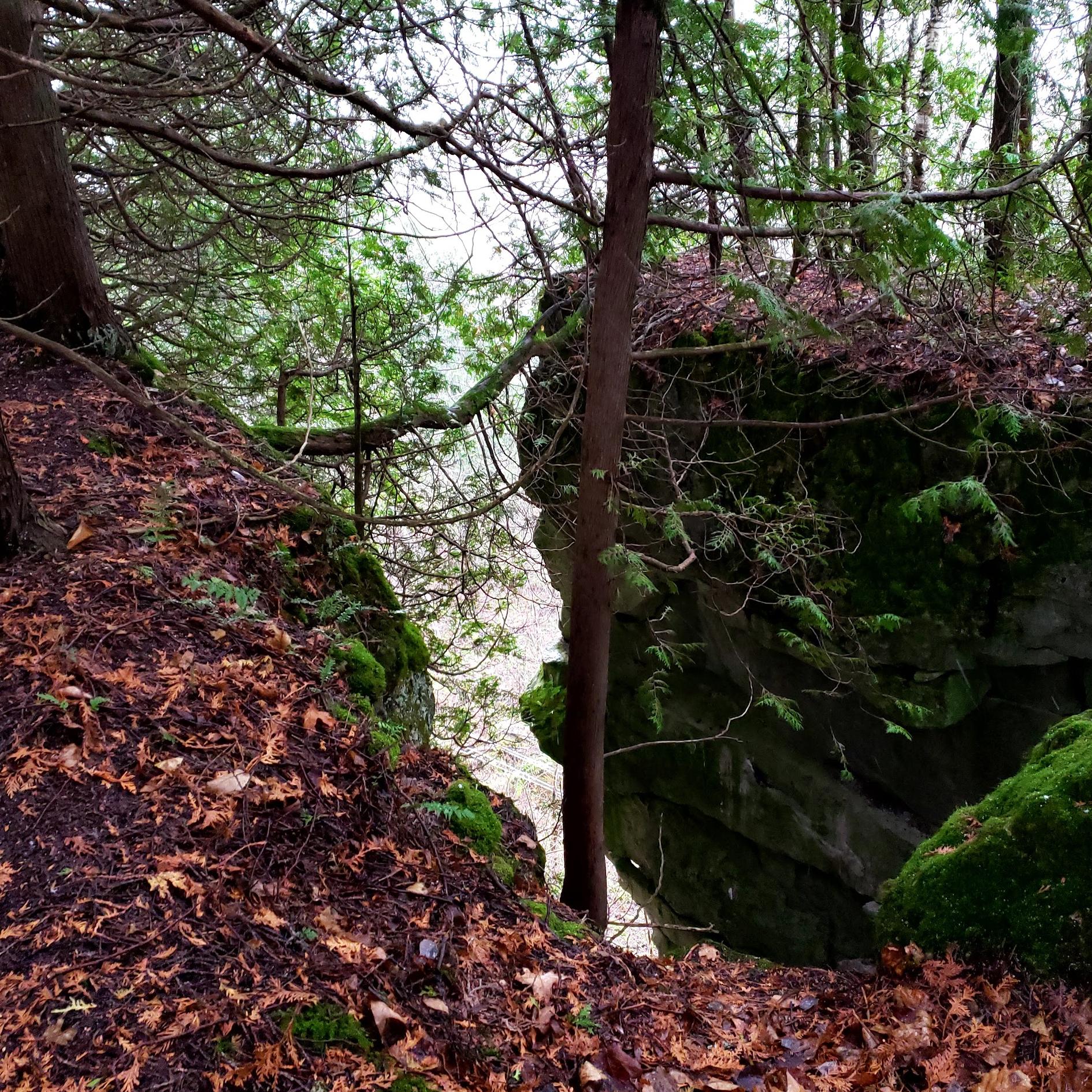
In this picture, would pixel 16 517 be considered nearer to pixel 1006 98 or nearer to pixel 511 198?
pixel 511 198

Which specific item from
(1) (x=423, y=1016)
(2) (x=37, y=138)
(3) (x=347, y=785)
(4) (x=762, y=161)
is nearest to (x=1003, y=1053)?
(1) (x=423, y=1016)

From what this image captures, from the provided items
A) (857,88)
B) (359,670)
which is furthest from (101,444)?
(857,88)

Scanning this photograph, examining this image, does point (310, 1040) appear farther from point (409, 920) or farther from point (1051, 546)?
point (1051, 546)

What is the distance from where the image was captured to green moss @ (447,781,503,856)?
3.29 m

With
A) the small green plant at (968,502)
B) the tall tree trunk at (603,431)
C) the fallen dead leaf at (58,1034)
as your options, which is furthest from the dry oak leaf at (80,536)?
the small green plant at (968,502)

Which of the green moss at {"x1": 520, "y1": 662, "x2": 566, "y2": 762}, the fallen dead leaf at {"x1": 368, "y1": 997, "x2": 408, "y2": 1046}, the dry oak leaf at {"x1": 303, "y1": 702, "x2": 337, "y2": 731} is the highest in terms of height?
the dry oak leaf at {"x1": 303, "y1": 702, "x2": 337, "y2": 731}

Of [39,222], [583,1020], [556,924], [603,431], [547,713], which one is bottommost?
[547,713]

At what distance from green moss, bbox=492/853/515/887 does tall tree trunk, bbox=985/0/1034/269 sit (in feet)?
13.8

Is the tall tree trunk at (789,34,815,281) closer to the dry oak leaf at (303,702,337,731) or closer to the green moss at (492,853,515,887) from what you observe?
the dry oak leaf at (303,702,337,731)

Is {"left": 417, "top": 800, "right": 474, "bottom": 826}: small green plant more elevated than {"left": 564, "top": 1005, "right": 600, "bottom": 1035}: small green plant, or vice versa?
{"left": 417, "top": 800, "right": 474, "bottom": 826}: small green plant

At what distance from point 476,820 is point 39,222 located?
4.94m

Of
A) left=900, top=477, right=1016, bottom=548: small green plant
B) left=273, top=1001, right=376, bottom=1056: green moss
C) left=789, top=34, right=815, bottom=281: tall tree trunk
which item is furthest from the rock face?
left=273, top=1001, right=376, bottom=1056: green moss

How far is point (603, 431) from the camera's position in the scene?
433cm

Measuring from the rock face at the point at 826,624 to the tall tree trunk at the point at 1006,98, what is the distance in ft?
4.06
